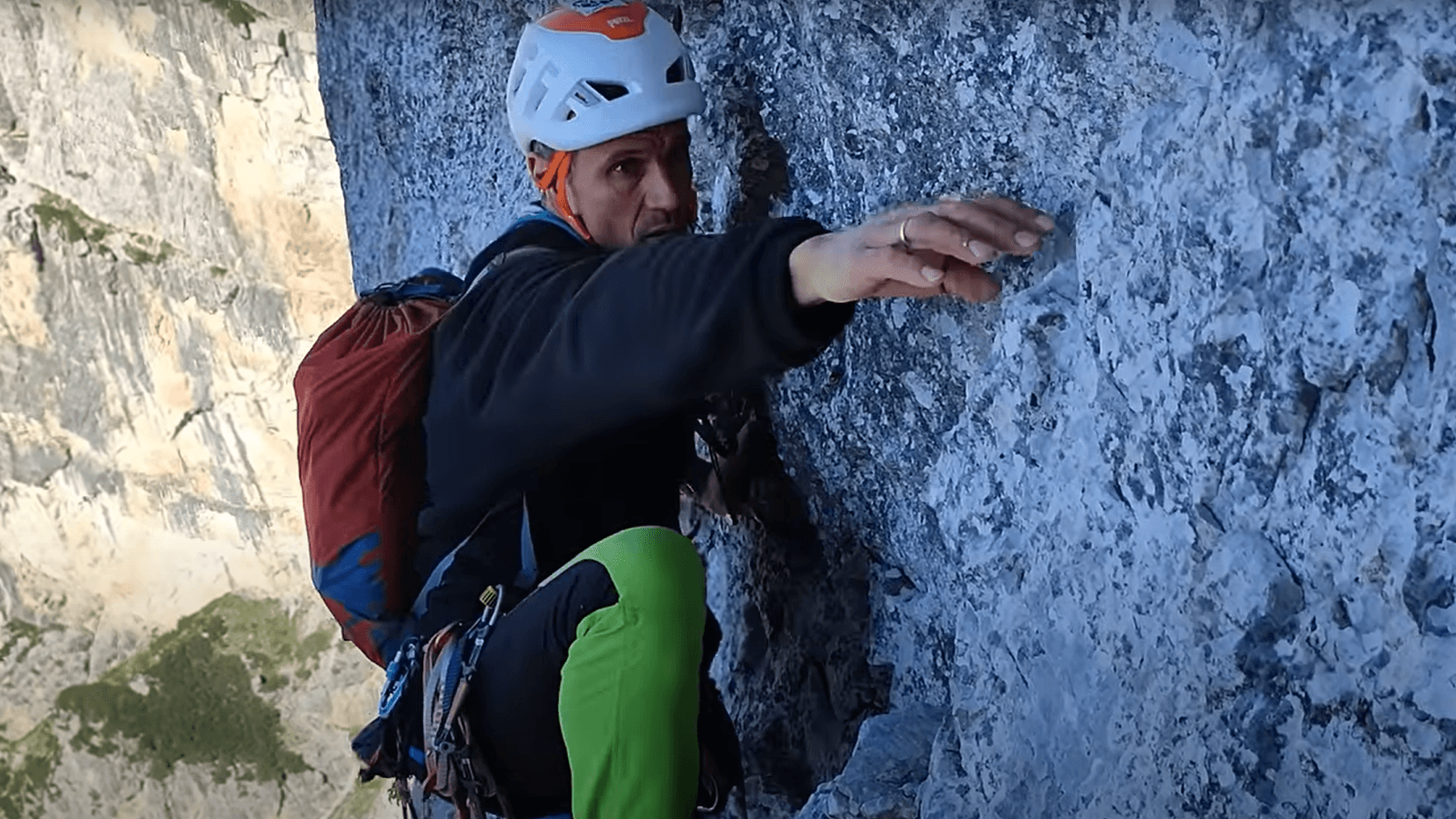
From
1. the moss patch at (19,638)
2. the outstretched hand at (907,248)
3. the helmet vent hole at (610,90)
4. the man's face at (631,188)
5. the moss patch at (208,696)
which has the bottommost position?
the moss patch at (208,696)

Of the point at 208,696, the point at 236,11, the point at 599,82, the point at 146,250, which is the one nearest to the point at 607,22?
the point at 599,82

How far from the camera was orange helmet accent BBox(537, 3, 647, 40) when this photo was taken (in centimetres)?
199

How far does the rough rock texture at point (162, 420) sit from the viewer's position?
13.1 meters

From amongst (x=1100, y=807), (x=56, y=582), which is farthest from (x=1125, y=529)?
(x=56, y=582)

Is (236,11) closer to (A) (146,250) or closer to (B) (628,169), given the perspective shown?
(A) (146,250)

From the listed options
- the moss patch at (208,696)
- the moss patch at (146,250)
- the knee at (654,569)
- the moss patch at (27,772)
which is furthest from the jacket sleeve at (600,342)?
the moss patch at (27,772)

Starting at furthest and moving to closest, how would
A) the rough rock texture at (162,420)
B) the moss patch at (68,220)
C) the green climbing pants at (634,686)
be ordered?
the moss patch at (68,220) < the rough rock texture at (162,420) < the green climbing pants at (634,686)

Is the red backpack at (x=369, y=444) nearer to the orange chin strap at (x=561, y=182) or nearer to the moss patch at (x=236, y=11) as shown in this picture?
the orange chin strap at (x=561, y=182)

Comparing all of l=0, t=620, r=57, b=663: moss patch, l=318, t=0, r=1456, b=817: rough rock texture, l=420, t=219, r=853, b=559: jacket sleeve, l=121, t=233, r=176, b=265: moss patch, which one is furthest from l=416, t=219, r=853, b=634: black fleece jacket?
l=0, t=620, r=57, b=663: moss patch

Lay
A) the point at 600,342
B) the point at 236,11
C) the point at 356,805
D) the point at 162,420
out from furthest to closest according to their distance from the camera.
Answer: the point at 356,805, the point at 162,420, the point at 236,11, the point at 600,342

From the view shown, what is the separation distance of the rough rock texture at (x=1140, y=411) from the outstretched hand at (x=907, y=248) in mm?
79

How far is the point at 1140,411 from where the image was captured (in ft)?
4.71

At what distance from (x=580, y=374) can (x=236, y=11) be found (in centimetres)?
1239

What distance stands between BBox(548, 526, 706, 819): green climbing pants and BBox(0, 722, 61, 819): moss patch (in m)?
14.3
